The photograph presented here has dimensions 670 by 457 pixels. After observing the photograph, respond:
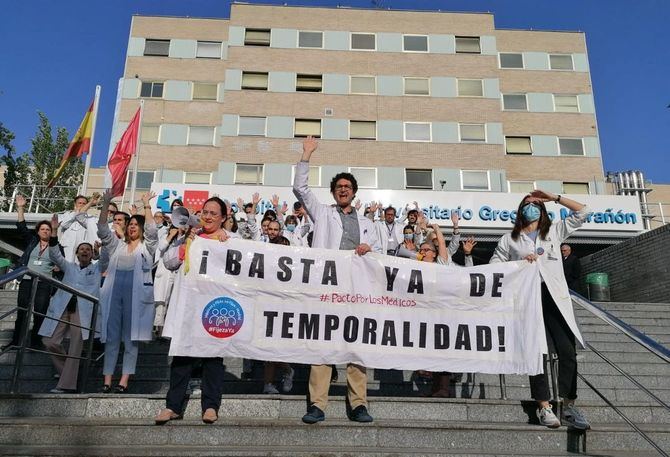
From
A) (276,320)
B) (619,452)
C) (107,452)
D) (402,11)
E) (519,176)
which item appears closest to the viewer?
(107,452)

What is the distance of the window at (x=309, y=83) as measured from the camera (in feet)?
102

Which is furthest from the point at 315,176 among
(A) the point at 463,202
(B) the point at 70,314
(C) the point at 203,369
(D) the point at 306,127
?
(C) the point at 203,369

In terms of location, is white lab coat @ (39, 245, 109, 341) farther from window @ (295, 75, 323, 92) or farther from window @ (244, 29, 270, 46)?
window @ (244, 29, 270, 46)

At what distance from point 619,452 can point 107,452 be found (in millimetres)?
4273

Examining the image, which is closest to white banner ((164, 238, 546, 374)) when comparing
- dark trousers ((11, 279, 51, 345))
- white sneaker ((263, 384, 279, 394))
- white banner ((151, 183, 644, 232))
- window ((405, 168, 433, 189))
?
white sneaker ((263, 384, 279, 394))

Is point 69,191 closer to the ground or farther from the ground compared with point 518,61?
closer to the ground

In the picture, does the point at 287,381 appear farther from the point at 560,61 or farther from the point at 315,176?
the point at 560,61

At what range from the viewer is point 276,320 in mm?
5410

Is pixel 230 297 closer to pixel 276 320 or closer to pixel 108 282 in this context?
pixel 276 320

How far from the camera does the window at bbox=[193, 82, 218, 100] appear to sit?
31328 millimetres

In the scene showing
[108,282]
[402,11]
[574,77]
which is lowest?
[108,282]

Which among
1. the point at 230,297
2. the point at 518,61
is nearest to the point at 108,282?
the point at 230,297

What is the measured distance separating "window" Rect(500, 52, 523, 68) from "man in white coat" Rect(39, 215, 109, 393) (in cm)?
3108

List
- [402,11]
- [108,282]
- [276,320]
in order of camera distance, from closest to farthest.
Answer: [276,320] < [108,282] < [402,11]
